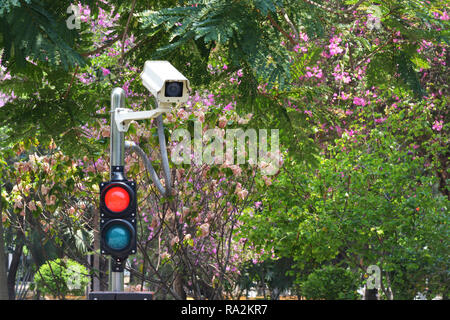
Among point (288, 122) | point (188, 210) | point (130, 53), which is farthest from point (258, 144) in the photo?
point (130, 53)

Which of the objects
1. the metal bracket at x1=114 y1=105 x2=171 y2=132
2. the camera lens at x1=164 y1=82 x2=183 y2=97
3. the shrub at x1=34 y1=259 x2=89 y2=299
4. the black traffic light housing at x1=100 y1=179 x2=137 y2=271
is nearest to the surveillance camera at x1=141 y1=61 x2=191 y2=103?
the camera lens at x1=164 y1=82 x2=183 y2=97

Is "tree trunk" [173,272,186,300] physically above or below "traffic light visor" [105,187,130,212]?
below

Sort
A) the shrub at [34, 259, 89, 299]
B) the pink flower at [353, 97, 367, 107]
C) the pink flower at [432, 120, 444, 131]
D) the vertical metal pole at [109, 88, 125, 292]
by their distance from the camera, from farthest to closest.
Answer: the pink flower at [353, 97, 367, 107] → the pink flower at [432, 120, 444, 131] → the shrub at [34, 259, 89, 299] → the vertical metal pole at [109, 88, 125, 292]

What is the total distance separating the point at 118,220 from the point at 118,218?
0.02 metres

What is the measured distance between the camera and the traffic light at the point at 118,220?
460 centimetres

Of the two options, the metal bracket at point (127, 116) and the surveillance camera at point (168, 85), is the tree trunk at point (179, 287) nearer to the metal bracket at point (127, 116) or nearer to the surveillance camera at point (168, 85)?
the metal bracket at point (127, 116)

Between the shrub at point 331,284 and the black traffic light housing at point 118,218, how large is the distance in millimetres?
6930

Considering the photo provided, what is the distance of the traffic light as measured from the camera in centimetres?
460

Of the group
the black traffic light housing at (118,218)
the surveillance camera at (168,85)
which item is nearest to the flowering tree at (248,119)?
the surveillance camera at (168,85)

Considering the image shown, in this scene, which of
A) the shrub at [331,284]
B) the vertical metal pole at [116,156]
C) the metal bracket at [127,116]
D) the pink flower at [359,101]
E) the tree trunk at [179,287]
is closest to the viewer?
the vertical metal pole at [116,156]

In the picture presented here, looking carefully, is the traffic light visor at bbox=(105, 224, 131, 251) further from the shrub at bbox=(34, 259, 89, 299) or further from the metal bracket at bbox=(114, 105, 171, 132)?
the shrub at bbox=(34, 259, 89, 299)

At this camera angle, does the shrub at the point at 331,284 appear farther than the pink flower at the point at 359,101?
No

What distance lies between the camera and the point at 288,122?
267 inches

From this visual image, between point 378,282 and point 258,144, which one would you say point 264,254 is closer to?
point 378,282
